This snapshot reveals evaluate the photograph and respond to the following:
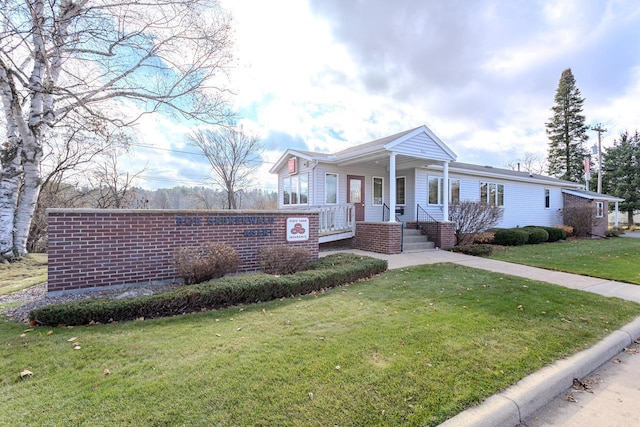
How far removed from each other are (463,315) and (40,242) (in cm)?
1703

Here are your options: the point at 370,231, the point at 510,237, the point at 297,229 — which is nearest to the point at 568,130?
the point at 510,237

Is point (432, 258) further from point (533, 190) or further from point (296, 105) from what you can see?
point (533, 190)

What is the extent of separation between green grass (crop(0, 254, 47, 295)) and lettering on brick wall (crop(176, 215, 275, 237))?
10.9ft

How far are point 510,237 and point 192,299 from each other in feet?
Result: 47.1

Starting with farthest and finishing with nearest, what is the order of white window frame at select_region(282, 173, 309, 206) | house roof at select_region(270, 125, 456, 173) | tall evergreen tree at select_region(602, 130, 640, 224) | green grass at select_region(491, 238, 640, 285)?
tall evergreen tree at select_region(602, 130, 640, 224)
white window frame at select_region(282, 173, 309, 206)
house roof at select_region(270, 125, 456, 173)
green grass at select_region(491, 238, 640, 285)

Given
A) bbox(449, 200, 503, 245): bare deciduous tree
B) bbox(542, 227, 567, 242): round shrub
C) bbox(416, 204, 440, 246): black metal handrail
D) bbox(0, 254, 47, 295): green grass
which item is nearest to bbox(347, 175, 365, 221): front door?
bbox(416, 204, 440, 246): black metal handrail

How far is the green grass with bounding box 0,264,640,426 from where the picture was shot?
86.2 inches

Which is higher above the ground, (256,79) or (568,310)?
(256,79)

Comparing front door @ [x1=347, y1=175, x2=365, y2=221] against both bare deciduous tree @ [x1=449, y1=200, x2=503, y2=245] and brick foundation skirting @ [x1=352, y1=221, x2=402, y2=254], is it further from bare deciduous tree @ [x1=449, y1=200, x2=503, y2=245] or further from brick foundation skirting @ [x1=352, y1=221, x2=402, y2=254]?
bare deciduous tree @ [x1=449, y1=200, x2=503, y2=245]

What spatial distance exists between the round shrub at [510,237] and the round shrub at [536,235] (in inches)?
30.3

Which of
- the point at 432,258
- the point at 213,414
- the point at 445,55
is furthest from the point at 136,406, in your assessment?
the point at 445,55

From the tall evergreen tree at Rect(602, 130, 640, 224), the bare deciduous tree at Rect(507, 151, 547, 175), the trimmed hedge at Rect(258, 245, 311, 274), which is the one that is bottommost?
the trimmed hedge at Rect(258, 245, 311, 274)

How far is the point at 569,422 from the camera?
2365 mm

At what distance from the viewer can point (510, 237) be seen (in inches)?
552
